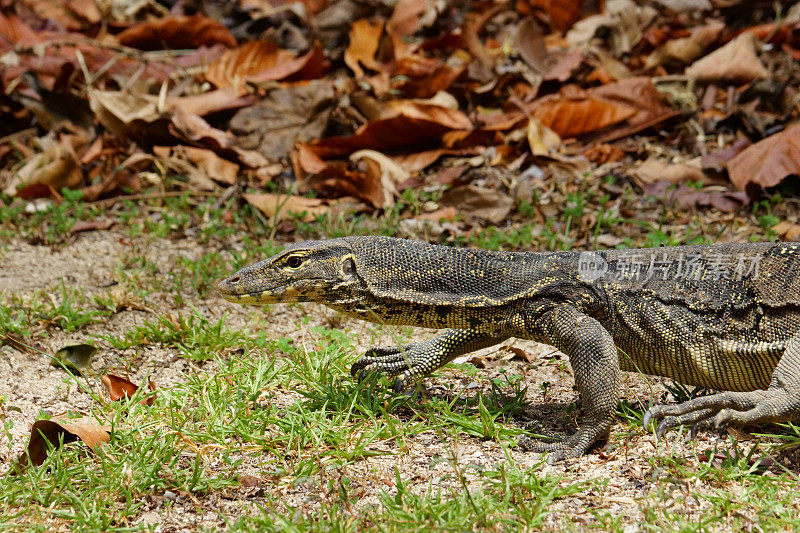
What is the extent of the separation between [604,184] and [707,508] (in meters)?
3.67

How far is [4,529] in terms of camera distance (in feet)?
9.68

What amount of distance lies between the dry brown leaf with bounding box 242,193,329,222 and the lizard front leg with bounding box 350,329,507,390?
7.71 feet

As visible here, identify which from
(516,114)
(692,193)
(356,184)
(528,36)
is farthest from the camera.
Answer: (528,36)

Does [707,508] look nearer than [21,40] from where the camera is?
Yes

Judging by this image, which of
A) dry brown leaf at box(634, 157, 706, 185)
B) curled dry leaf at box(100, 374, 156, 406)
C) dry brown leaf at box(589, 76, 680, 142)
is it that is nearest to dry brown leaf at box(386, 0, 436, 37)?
dry brown leaf at box(589, 76, 680, 142)

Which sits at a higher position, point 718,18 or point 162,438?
point 718,18

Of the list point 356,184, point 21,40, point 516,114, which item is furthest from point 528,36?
point 21,40

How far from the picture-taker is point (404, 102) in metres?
7.09

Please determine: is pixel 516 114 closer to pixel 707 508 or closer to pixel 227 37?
pixel 227 37

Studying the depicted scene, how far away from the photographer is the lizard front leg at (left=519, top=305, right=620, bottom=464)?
3463 millimetres

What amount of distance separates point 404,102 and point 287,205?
1.49 metres

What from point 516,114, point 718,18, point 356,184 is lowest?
point 356,184

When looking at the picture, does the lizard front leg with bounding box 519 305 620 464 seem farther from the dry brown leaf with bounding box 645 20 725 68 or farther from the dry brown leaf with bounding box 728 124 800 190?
the dry brown leaf with bounding box 645 20 725 68

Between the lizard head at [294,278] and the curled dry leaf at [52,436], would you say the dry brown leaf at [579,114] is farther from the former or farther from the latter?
the curled dry leaf at [52,436]
